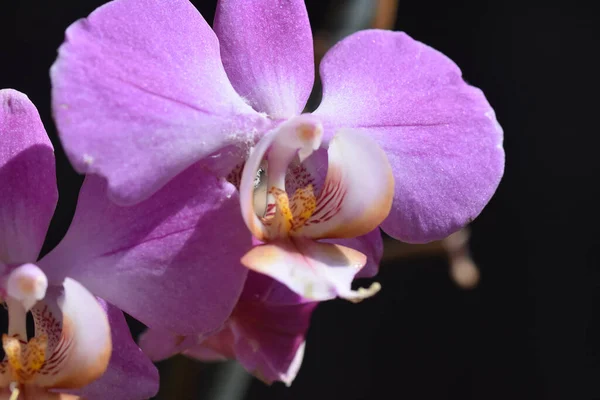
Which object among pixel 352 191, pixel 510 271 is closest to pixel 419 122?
pixel 352 191

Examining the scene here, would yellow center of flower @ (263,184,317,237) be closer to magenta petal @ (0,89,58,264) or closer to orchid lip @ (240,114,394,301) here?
orchid lip @ (240,114,394,301)

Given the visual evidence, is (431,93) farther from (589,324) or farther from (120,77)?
(589,324)

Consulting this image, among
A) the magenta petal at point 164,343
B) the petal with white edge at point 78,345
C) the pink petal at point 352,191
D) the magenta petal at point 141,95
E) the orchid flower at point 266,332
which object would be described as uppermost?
the magenta petal at point 141,95

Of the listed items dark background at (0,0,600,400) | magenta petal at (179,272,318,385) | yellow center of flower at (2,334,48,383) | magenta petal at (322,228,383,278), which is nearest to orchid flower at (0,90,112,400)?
yellow center of flower at (2,334,48,383)

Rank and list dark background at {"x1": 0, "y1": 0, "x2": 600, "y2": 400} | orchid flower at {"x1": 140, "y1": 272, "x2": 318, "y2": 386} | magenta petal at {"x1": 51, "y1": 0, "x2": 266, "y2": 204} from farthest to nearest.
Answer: dark background at {"x1": 0, "y1": 0, "x2": 600, "y2": 400}, orchid flower at {"x1": 140, "y1": 272, "x2": 318, "y2": 386}, magenta petal at {"x1": 51, "y1": 0, "x2": 266, "y2": 204}

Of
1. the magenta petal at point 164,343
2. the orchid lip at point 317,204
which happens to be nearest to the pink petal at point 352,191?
the orchid lip at point 317,204

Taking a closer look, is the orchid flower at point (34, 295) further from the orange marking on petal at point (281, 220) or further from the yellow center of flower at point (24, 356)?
the orange marking on petal at point (281, 220)
